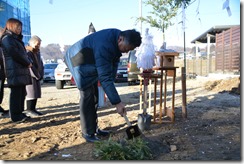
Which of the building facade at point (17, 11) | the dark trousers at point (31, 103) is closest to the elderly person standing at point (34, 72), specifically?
the dark trousers at point (31, 103)

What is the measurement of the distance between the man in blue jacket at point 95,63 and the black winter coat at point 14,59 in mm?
1340

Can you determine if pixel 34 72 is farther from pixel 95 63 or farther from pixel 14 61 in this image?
pixel 95 63

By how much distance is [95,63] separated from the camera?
3.27 metres

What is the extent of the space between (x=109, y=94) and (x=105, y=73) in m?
0.23

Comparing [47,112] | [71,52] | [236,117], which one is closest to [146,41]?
[71,52]

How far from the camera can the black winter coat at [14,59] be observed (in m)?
4.48

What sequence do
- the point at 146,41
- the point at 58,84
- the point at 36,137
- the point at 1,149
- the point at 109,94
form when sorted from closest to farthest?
the point at 109,94, the point at 1,149, the point at 36,137, the point at 146,41, the point at 58,84

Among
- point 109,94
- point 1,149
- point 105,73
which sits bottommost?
point 1,149

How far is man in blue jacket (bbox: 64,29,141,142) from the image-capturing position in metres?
3.06

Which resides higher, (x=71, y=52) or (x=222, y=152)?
(x=71, y=52)

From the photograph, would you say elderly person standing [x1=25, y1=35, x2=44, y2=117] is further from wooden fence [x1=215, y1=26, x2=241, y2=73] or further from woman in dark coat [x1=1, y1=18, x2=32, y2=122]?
wooden fence [x1=215, y1=26, x2=241, y2=73]

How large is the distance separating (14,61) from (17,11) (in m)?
1.17

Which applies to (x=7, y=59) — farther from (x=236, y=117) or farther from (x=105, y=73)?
(x=236, y=117)

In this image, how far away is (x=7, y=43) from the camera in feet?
14.7
